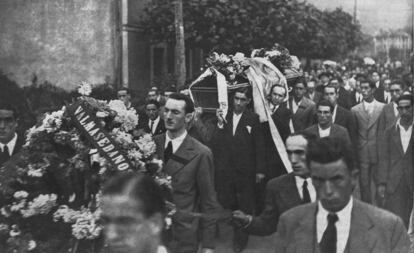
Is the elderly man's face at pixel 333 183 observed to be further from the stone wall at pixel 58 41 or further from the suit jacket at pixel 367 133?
the stone wall at pixel 58 41

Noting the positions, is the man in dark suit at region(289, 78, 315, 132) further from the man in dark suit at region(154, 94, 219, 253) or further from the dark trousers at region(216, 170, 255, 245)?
the man in dark suit at region(154, 94, 219, 253)

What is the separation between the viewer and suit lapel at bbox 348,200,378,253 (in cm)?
271

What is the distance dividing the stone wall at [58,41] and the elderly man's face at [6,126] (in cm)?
800

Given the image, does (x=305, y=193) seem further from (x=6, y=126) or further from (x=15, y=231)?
(x=6, y=126)

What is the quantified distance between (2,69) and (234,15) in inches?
175

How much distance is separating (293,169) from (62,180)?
1189 millimetres

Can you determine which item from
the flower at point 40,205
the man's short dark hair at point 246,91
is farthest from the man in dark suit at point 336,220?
the man's short dark hair at point 246,91

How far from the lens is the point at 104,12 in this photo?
14602 mm

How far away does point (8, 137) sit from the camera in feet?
19.0

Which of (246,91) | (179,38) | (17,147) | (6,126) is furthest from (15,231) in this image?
(179,38)

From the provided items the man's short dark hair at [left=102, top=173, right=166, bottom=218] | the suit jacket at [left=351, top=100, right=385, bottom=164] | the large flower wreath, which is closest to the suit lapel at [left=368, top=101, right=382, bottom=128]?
the suit jacket at [left=351, top=100, right=385, bottom=164]

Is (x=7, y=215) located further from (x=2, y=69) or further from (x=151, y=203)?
(x=2, y=69)

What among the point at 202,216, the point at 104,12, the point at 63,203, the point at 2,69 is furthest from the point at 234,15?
the point at 63,203

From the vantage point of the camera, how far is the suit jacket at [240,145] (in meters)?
7.02
